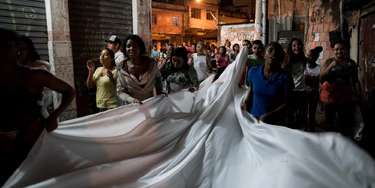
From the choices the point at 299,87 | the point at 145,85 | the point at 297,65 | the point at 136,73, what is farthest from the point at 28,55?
A: the point at 299,87

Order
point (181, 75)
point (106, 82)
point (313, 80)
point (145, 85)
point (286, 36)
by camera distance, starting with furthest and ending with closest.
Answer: point (286, 36) < point (313, 80) < point (181, 75) < point (106, 82) < point (145, 85)

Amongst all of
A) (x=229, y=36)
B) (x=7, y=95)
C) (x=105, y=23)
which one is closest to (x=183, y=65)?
(x=7, y=95)

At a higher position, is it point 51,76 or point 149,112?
point 51,76

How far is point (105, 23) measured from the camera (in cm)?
816

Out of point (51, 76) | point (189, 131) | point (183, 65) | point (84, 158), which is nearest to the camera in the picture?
point (51, 76)

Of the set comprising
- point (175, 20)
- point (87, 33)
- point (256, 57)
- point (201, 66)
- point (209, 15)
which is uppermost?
point (209, 15)

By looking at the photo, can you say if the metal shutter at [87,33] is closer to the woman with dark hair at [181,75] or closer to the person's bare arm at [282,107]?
the woman with dark hair at [181,75]

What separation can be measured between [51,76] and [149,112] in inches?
60.3

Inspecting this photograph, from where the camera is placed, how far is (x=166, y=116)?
3879 millimetres

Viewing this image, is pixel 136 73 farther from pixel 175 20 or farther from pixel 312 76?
pixel 175 20

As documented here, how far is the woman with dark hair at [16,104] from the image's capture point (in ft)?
7.71

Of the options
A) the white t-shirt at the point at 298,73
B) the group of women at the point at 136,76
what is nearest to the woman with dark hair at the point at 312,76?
the white t-shirt at the point at 298,73

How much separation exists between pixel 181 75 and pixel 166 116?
1.44 m

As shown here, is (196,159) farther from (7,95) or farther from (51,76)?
(7,95)
